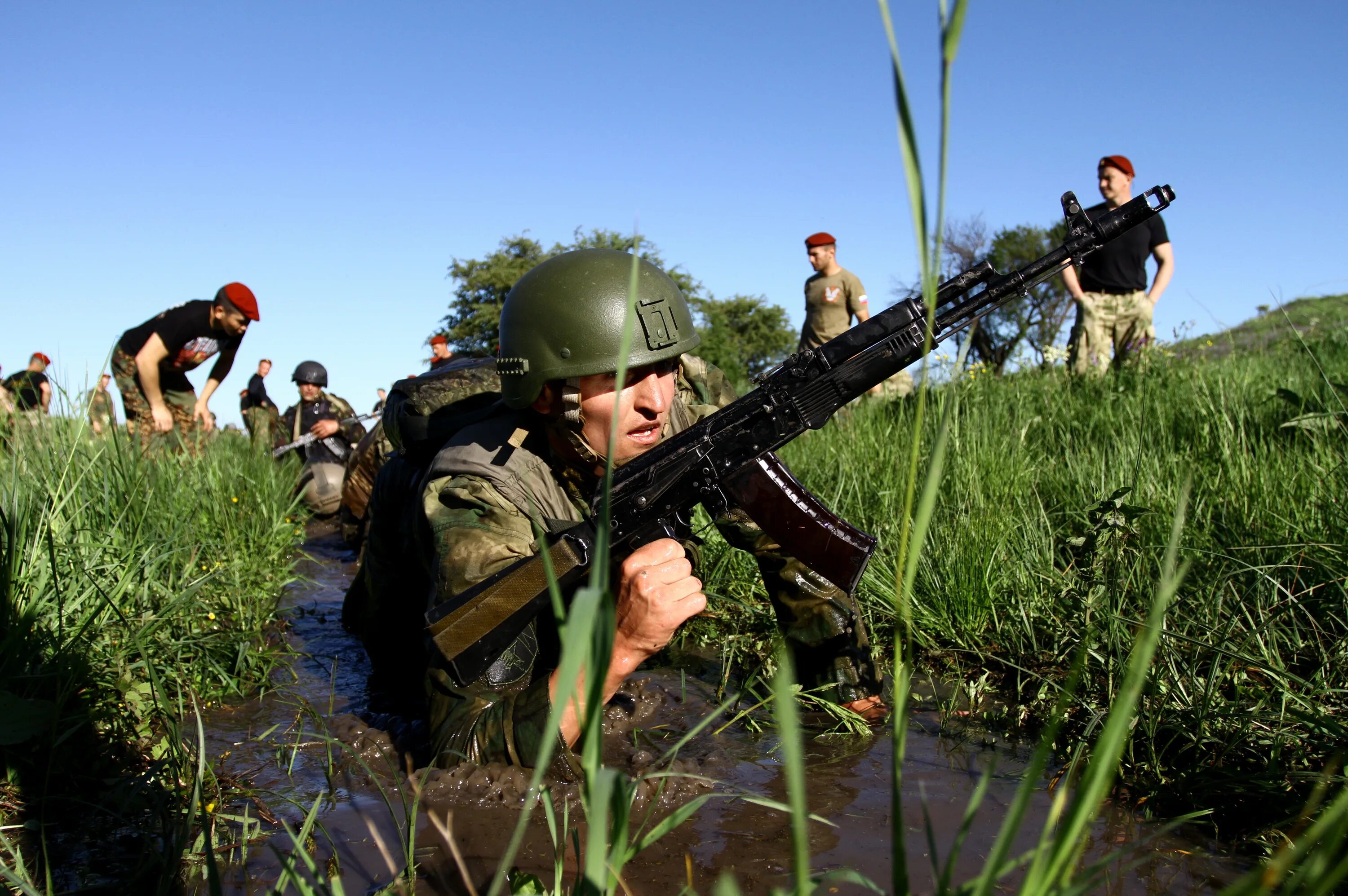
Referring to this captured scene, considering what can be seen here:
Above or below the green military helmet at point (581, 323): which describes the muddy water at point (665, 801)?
below

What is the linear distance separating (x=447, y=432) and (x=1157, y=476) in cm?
277

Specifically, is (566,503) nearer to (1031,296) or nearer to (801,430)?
(801,430)

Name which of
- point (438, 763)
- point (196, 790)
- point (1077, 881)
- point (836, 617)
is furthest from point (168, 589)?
point (1077, 881)

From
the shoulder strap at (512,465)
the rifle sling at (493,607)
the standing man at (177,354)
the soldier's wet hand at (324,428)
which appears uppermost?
the standing man at (177,354)

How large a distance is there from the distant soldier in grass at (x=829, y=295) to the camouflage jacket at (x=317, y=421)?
5953 mm

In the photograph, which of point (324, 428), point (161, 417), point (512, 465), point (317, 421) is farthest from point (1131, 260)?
point (317, 421)

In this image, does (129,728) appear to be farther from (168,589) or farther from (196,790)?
(196,790)

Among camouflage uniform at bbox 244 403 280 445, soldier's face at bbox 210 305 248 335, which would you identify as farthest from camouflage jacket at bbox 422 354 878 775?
soldier's face at bbox 210 305 248 335

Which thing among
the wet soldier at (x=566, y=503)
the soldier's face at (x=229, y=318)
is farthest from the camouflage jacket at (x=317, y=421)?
the wet soldier at (x=566, y=503)

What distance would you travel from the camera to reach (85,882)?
1.93 meters

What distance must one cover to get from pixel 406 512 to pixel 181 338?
18.3ft

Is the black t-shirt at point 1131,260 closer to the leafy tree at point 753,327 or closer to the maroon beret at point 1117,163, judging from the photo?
the maroon beret at point 1117,163

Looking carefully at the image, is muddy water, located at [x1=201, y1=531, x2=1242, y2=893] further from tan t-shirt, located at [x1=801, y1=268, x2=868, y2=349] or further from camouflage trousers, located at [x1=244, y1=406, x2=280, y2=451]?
tan t-shirt, located at [x1=801, y1=268, x2=868, y2=349]

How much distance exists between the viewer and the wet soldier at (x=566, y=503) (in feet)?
7.89
